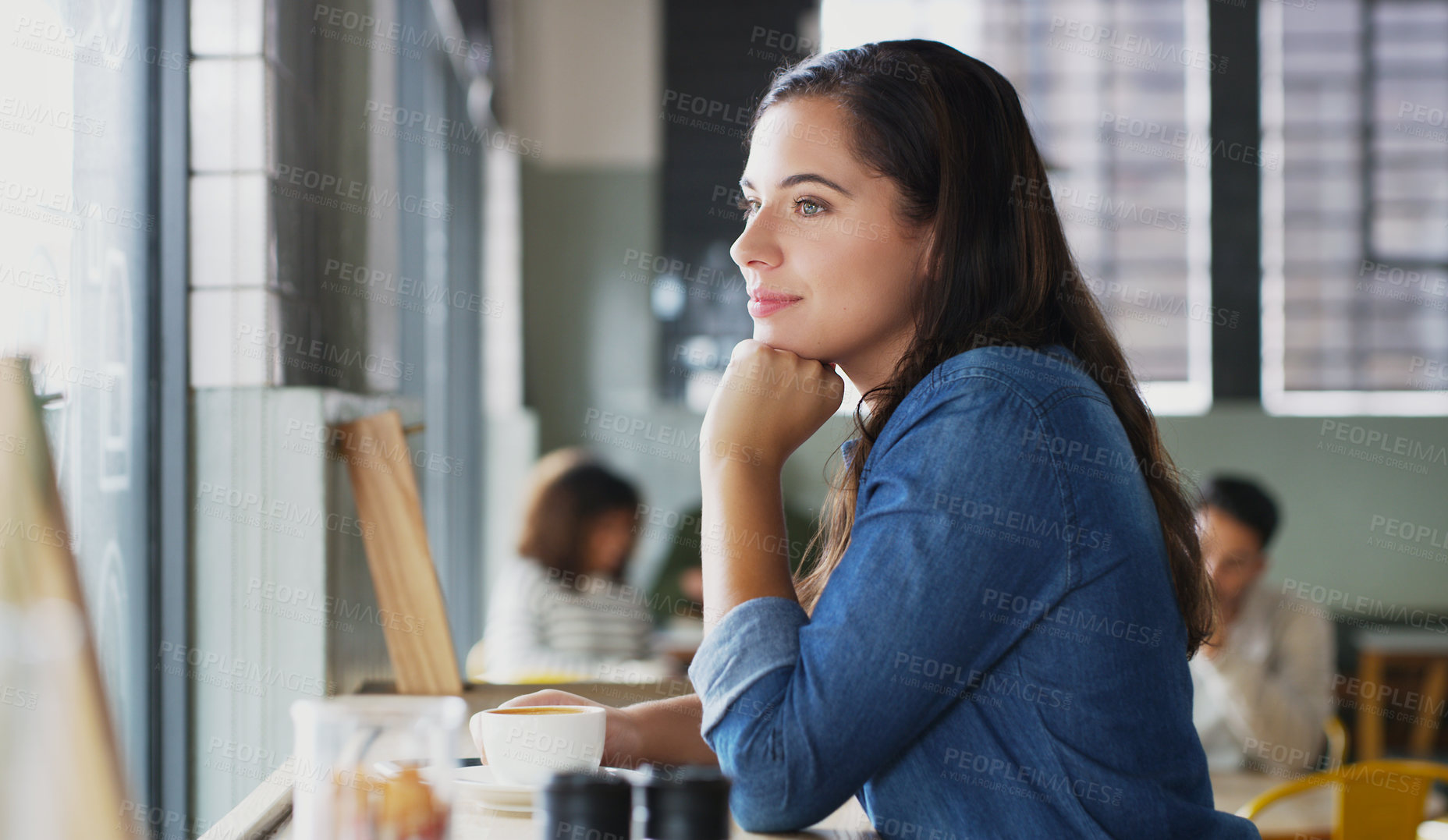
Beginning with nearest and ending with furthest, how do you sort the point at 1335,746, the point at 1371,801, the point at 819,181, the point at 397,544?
the point at 819,181, the point at 397,544, the point at 1371,801, the point at 1335,746

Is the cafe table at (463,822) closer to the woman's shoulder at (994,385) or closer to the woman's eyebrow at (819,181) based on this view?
the woman's shoulder at (994,385)

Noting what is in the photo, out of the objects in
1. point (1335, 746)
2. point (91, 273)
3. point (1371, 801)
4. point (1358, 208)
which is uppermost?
point (1358, 208)

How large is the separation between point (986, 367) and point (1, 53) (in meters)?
0.83

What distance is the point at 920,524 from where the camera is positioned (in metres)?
0.84

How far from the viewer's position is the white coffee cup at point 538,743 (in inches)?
36.5

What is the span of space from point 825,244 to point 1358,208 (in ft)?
15.3

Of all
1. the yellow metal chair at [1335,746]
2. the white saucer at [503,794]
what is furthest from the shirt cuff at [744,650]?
the yellow metal chair at [1335,746]

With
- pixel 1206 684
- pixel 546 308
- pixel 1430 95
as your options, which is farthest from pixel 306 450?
pixel 1430 95

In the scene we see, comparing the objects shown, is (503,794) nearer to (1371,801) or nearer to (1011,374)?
(1011,374)

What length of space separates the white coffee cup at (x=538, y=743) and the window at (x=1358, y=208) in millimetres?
4638

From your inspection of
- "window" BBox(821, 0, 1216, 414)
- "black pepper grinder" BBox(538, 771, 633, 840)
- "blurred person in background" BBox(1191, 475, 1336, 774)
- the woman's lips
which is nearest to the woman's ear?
the woman's lips

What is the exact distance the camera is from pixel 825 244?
1.06 meters

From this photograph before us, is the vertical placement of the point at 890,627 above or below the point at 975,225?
below

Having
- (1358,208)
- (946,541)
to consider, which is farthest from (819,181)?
(1358,208)
